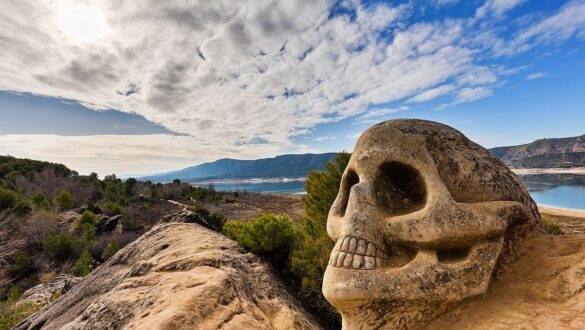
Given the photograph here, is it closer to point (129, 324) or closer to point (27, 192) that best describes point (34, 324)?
point (129, 324)

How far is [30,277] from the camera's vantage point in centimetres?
2059

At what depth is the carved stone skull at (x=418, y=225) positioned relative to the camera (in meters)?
3.85

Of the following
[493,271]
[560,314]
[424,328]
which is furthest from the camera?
[493,271]

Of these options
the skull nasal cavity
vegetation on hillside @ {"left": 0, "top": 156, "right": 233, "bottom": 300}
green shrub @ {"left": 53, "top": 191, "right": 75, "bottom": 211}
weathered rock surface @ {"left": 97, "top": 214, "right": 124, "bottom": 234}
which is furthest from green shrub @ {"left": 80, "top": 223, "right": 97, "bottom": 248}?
the skull nasal cavity

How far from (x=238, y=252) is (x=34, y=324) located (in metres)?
5.51

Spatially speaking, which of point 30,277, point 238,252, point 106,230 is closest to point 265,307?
Result: point 238,252

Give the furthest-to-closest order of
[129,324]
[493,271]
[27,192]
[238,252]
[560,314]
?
[27,192]
[238,252]
[129,324]
[493,271]
[560,314]

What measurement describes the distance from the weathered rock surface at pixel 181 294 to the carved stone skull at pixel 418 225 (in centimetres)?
260

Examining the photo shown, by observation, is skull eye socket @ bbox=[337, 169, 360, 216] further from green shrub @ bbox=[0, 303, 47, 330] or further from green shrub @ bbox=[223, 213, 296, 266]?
green shrub @ bbox=[0, 303, 47, 330]

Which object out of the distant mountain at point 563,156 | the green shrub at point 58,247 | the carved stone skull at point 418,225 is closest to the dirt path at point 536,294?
the carved stone skull at point 418,225

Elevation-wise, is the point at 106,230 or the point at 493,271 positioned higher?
the point at 493,271

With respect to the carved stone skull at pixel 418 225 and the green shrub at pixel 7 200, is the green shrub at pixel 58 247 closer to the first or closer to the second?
the green shrub at pixel 7 200

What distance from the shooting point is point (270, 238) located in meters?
10.7

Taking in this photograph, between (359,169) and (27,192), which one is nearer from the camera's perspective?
(359,169)
